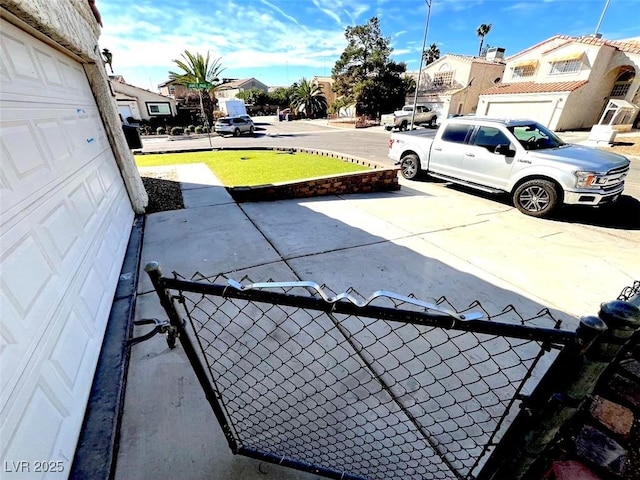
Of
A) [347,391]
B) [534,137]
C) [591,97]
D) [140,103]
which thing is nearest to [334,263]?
[347,391]

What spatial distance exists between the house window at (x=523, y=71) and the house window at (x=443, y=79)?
23.9ft

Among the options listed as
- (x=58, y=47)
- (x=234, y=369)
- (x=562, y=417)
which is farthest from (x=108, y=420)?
(x=58, y=47)

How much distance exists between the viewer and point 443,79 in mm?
31594

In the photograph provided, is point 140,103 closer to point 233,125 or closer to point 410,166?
point 233,125

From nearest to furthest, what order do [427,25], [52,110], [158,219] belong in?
1. [52,110]
2. [158,219]
3. [427,25]

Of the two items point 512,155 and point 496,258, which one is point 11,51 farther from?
point 512,155

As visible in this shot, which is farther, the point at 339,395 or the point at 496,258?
the point at 496,258

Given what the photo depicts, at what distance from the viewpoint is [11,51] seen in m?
2.13

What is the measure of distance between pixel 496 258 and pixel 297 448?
3.66m

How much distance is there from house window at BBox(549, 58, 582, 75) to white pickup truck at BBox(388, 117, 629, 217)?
74.4 feet

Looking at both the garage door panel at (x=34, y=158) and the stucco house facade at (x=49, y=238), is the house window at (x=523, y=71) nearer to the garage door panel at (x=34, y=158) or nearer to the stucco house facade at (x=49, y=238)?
the stucco house facade at (x=49, y=238)

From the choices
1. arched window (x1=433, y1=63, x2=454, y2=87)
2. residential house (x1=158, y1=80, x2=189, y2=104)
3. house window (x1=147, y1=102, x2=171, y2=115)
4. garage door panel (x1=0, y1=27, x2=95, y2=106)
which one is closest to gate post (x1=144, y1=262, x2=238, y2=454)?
garage door panel (x1=0, y1=27, x2=95, y2=106)

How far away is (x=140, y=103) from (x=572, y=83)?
36.1 m

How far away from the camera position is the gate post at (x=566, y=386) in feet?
2.48
